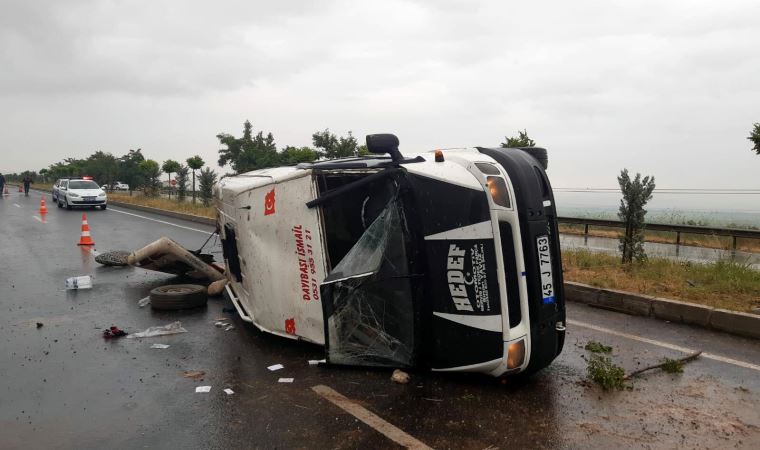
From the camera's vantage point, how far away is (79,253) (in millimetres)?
11180

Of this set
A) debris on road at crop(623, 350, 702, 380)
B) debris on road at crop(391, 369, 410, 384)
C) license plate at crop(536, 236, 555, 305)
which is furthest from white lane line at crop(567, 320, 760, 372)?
debris on road at crop(391, 369, 410, 384)

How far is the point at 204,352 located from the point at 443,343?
243cm

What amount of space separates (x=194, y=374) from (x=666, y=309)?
17.7 ft

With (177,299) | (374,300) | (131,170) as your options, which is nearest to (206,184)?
(177,299)

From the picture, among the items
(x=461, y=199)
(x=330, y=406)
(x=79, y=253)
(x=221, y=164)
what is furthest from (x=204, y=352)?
(x=221, y=164)

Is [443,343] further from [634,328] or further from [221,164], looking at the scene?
[221,164]

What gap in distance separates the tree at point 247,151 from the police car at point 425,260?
2638 cm

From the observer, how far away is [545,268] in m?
3.92

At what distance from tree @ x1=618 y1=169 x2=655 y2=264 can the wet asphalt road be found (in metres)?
3.07

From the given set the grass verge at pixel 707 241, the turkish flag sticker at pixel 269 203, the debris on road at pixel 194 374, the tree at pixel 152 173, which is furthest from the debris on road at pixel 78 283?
the tree at pixel 152 173

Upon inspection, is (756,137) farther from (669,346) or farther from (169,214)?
(169,214)

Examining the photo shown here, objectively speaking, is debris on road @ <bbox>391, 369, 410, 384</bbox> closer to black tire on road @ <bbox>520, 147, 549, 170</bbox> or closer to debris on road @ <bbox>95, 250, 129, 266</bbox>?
black tire on road @ <bbox>520, 147, 549, 170</bbox>

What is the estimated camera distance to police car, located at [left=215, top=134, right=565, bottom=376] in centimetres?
376

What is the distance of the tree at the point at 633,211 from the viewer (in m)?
8.77
